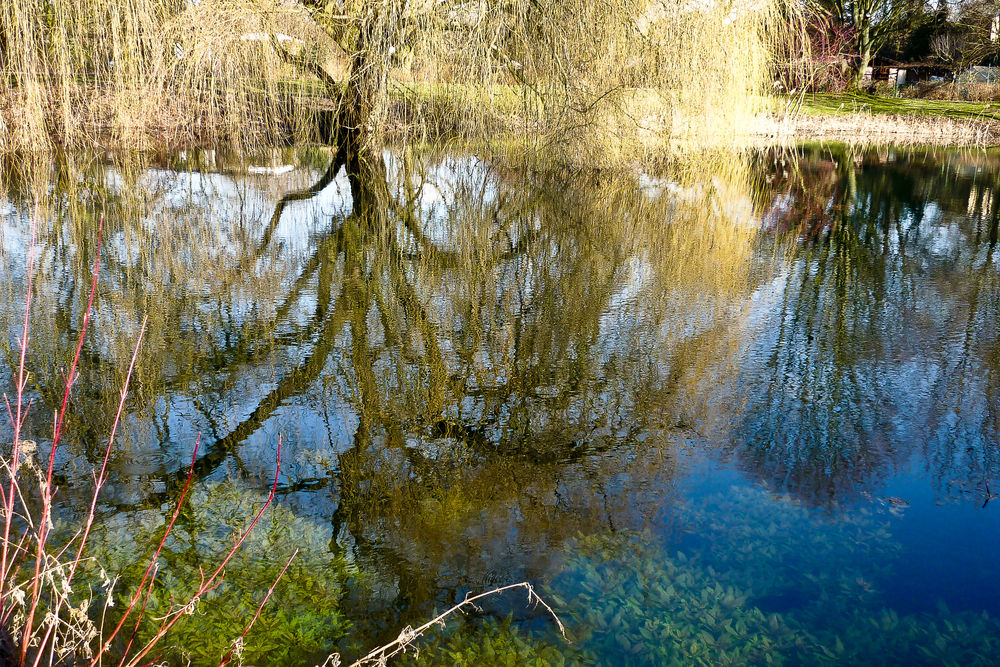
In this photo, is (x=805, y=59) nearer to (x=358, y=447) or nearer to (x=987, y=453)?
(x=987, y=453)

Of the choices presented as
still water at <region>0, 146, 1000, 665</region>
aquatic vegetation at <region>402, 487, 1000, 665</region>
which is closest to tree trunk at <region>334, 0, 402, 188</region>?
still water at <region>0, 146, 1000, 665</region>

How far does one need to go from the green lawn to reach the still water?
14016 millimetres

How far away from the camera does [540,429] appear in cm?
347

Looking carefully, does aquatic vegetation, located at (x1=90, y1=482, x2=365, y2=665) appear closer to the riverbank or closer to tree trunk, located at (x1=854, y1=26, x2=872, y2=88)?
the riverbank

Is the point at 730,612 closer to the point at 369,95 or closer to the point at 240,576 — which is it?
the point at 240,576

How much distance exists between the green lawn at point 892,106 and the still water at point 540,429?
1402 centimetres

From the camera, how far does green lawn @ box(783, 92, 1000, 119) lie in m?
19.3

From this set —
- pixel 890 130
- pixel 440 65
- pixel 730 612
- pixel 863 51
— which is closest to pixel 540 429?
pixel 730 612

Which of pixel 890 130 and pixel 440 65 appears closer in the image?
pixel 440 65

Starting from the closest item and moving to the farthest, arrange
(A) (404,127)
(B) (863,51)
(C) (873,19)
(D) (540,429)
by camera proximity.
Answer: (D) (540,429) < (A) (404,127) < (B) (863,51) < (C) (873,19)

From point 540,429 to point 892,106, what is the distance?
2153 centimetres

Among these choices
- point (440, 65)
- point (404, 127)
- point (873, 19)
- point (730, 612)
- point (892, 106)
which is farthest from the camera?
point (873, 19)

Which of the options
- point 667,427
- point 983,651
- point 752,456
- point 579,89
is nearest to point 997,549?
point 983,651

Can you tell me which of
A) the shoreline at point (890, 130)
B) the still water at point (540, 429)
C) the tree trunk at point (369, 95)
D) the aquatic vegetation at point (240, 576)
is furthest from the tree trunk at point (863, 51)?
the aquatic vegetation at point (240, 576)
